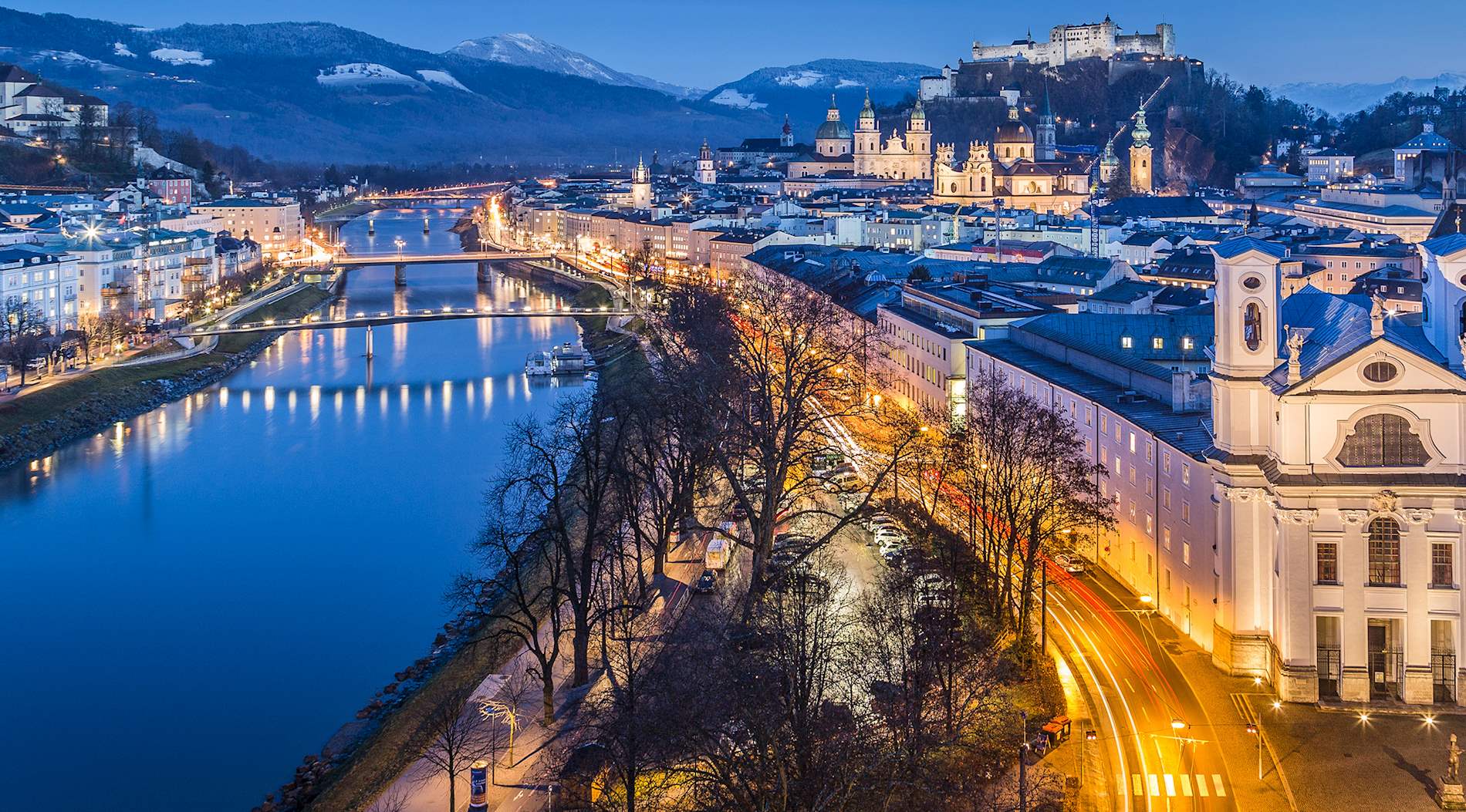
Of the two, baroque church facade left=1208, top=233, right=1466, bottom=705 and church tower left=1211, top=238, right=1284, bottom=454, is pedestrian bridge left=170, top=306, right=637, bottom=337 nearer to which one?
church tower left=1211, top=238, right=1284, bottom=454

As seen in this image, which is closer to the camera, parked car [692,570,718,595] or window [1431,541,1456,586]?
window [1431,541,1456,586]

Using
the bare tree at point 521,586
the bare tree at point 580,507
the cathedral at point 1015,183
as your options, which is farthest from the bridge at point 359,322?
the cathedral at point 1015,183

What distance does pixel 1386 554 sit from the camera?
7.58 meters

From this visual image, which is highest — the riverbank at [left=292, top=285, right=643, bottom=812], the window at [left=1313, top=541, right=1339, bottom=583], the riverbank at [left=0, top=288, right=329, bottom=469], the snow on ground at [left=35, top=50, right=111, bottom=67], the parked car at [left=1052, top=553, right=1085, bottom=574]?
the snow on ground at [left=35, top=50, right=111, bottom=67]

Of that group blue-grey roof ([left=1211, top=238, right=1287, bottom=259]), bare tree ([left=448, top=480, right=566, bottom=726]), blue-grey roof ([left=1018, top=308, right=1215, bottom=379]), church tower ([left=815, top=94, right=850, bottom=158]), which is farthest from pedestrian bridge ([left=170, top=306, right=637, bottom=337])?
church tower ([left=815, top=94, right=850, bottom=158])

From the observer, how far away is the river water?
28.9 feet

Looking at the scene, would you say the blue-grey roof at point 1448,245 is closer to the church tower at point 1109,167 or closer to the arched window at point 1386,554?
the arched window at point 1386,554

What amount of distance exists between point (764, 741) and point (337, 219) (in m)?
55.3

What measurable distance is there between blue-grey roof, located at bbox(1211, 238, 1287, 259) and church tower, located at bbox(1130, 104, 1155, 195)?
37218 mm

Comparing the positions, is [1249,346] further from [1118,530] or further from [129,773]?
[129,773]

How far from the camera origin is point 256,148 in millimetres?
94000

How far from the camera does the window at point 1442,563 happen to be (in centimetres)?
753

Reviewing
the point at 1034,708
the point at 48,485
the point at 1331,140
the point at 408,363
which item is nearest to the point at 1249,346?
the point at 1034,708

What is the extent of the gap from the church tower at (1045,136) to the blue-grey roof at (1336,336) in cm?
3933
